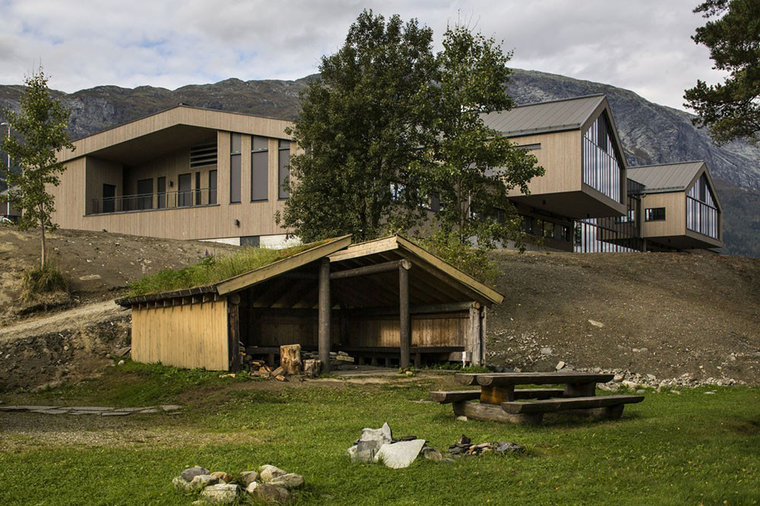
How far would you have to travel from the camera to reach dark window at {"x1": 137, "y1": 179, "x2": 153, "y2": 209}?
120 feet

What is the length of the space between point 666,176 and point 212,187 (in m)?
37.9

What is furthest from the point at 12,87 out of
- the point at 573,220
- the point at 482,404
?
the point at 482,404

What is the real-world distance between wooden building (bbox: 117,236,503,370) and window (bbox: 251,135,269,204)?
13.0 m

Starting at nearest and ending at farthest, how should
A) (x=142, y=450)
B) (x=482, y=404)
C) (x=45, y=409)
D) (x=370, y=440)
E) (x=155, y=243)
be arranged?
(x=370, y=440) → (x=142, y=450) → (x=482, y=404) → (x=45, y=409) → (x=155, y=243)

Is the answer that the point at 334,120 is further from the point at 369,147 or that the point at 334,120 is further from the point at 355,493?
the point at 355,493

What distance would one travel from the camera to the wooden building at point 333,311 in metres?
14.2

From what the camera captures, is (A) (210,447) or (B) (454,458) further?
(A) (210,447)

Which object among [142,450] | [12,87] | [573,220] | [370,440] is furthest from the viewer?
[12,87]

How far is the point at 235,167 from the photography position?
3194cm

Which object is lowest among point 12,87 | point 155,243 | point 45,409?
point 45,409

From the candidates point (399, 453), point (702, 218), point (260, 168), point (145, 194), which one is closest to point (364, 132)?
Answer: point (260, 168)

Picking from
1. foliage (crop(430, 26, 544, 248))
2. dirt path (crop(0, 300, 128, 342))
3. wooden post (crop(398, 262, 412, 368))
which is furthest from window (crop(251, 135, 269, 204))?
wooden post (crop(398, 262, 412, 368))

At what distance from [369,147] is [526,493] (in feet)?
61.1

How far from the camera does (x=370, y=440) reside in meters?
6.83
